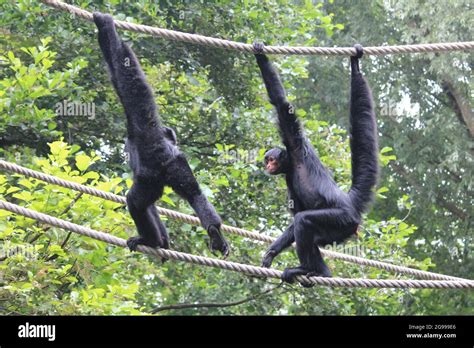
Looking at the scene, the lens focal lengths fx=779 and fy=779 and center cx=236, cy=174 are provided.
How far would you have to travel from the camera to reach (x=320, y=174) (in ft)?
27.5

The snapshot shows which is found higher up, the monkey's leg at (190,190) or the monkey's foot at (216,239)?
the monkey's leg at (190,190)

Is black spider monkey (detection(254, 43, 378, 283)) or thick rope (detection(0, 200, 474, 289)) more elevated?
black spider monkey (detection(254, 43, 378, 283))

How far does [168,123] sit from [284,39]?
105 inches

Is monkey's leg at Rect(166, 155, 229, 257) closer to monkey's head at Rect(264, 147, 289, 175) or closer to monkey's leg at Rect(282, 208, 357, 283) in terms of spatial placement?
monkey's leg at Rect(282, 208, 357, 283)

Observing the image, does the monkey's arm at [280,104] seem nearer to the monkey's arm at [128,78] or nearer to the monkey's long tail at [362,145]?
the monkey's long tail at [362,145]

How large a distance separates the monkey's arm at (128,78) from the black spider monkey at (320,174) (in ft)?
4.14

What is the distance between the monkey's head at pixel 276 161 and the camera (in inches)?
335

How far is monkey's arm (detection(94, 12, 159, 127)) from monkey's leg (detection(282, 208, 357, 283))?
71.9 inches

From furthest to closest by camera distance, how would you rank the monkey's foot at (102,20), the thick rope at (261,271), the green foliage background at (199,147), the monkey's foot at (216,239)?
the green foliage background at (199,147) < the monkey's foot at (102,20) < the thick rope at (261,271) < the monkey's foot at (216,239)

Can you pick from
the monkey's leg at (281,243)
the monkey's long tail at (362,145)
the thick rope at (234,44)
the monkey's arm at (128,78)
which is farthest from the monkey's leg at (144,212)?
the monkey's long tail at (362,145)

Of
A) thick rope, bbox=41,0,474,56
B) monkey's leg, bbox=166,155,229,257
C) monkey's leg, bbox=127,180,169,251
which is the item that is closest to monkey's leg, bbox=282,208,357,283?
monkey's leg, bbox=166,155,229,257

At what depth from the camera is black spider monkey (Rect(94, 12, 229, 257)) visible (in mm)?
7648

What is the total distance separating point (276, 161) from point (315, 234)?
40.9 inches

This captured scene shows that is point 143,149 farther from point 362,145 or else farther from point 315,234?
point 362,145
